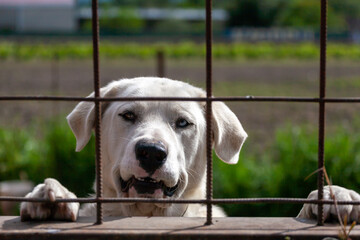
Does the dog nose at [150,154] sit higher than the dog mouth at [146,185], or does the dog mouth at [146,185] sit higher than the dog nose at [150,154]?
the dog nose at [150,154]

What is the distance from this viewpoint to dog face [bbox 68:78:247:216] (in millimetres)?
3158

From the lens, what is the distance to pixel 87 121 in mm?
3752

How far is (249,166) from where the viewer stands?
6711 mm

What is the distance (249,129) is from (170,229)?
10.2 metres

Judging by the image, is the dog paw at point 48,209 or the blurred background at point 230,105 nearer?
the dog paw at point 48,209

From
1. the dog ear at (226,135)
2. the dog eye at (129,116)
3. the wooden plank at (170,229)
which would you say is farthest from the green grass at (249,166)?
the wooden plank at (170,229)

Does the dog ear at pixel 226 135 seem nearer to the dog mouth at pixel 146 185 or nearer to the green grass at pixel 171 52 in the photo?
the dog mouth at pixel 146 185

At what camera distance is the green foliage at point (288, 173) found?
6105 millimetres

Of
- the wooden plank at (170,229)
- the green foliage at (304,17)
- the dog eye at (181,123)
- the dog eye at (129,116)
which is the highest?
the green foliage at (304,17)

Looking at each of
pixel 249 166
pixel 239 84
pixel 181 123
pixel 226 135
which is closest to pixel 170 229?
pixel 181 123

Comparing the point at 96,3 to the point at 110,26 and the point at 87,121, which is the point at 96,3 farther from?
the point at 110,26

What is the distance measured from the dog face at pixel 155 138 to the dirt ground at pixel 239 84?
14.2ft

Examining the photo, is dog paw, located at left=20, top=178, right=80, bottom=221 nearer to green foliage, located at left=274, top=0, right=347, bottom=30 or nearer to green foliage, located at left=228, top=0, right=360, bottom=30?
green foliage, located at left=228, top=0, right=360, bottom=30

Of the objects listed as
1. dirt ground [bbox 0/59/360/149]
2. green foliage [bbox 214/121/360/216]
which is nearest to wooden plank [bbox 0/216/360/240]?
green foliage [bbox 214/121/360/216]
